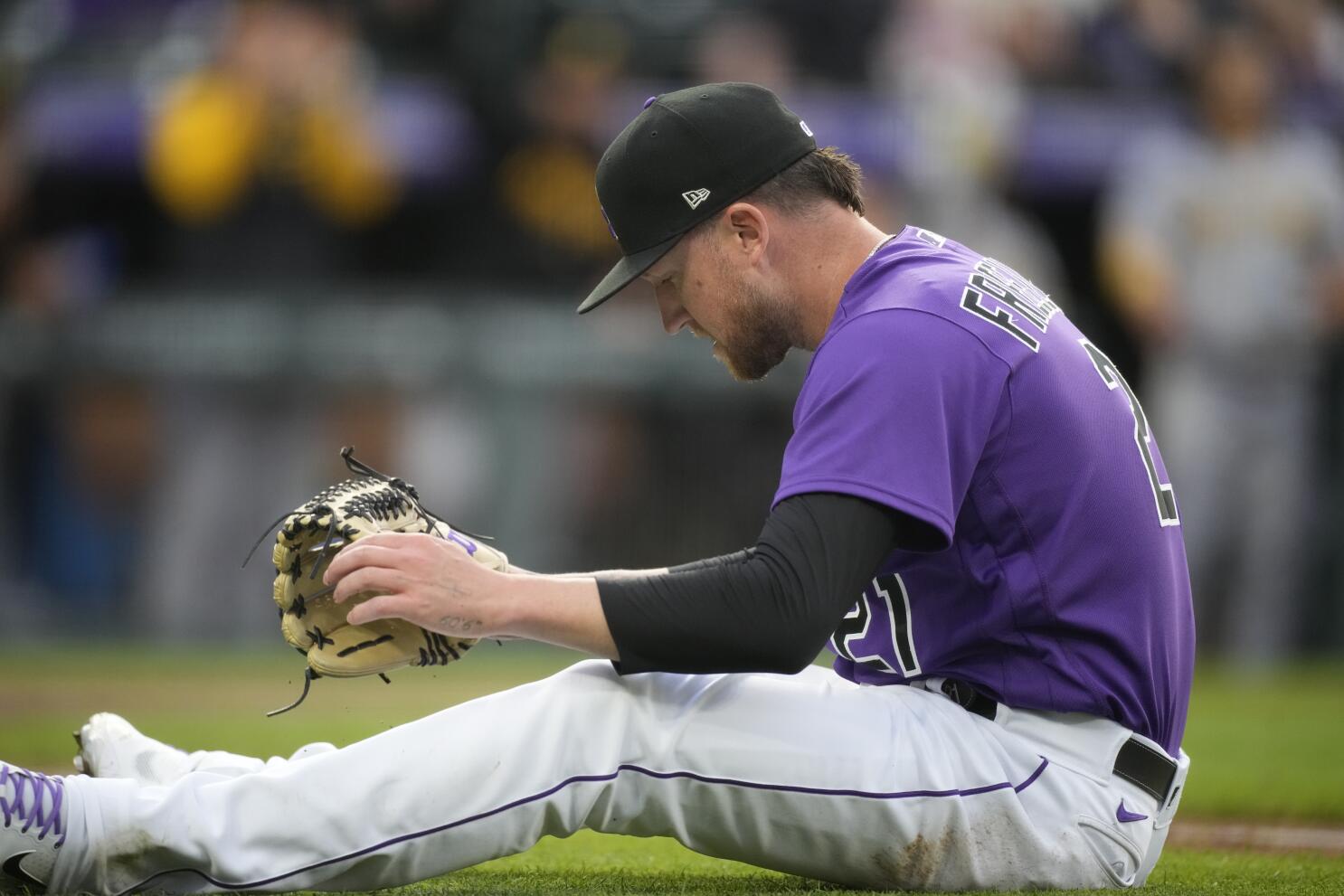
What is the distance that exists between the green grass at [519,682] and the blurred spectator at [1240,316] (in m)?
0.67

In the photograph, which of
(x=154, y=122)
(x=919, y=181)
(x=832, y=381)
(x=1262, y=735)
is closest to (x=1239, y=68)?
(x=919, y=181)

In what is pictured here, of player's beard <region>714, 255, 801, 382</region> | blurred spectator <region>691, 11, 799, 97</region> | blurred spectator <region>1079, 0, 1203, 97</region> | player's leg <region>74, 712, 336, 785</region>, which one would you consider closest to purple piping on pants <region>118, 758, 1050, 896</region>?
player's leg <region>74, 712, 336, 785</region>

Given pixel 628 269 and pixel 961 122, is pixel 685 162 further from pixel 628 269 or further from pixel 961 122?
pixel 961 122

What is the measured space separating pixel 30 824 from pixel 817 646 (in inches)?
50.5

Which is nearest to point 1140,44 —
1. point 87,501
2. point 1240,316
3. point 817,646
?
point 1240,316

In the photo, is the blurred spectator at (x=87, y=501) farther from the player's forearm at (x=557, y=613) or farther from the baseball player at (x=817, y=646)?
the player's forearm at (x=557, y=613)

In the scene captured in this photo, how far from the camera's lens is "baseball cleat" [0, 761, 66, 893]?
2584 mm

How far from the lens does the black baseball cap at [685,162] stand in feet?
9.54

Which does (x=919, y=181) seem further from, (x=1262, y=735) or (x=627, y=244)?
(x=627, y=244)

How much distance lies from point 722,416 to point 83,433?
154 inches

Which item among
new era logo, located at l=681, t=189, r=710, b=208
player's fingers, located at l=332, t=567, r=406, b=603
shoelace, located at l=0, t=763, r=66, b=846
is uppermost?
new era logo, located at l=681, t=189, r=710, b=208

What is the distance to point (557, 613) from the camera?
252 cm

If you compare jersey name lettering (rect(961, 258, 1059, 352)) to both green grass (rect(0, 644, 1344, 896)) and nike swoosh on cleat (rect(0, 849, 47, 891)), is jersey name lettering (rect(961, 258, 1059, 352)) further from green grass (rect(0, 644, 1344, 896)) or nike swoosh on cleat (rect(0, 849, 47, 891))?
nike swoosh on cleat (rect(0, 849, 47, 891))

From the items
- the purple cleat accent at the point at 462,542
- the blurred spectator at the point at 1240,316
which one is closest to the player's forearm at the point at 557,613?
the purple cleat accent at the point at 462,542
